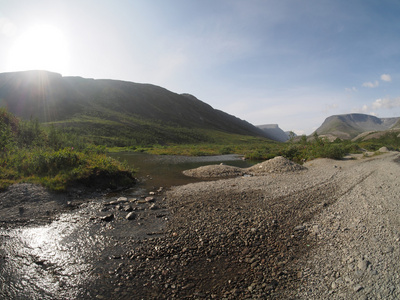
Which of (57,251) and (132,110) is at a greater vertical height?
(132,110)

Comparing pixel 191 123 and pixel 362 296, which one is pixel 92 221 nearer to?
pixel 362 296

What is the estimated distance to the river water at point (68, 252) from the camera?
662 centimetres

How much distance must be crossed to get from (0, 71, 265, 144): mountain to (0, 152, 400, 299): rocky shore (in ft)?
267

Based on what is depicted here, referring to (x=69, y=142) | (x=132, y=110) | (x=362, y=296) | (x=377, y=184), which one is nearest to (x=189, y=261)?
(x=362, y=296)

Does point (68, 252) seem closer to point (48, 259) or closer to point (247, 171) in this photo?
point (48, 259)

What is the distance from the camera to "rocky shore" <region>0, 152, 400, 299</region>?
6488 millimetres

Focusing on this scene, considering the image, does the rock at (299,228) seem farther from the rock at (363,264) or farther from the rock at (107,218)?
the rock at (107,218)

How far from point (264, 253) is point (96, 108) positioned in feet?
508

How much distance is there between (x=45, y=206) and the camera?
12.8 meters

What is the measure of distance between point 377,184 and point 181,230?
1643 centimetres

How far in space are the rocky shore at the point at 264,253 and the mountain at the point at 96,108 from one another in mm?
81303

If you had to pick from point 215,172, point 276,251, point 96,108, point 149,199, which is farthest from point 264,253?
point 96,108

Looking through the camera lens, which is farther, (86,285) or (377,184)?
(377,184)

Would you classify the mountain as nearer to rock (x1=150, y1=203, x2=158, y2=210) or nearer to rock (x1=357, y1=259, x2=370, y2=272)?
rock (x1=150, y1=203, x2=158, y2=210)
